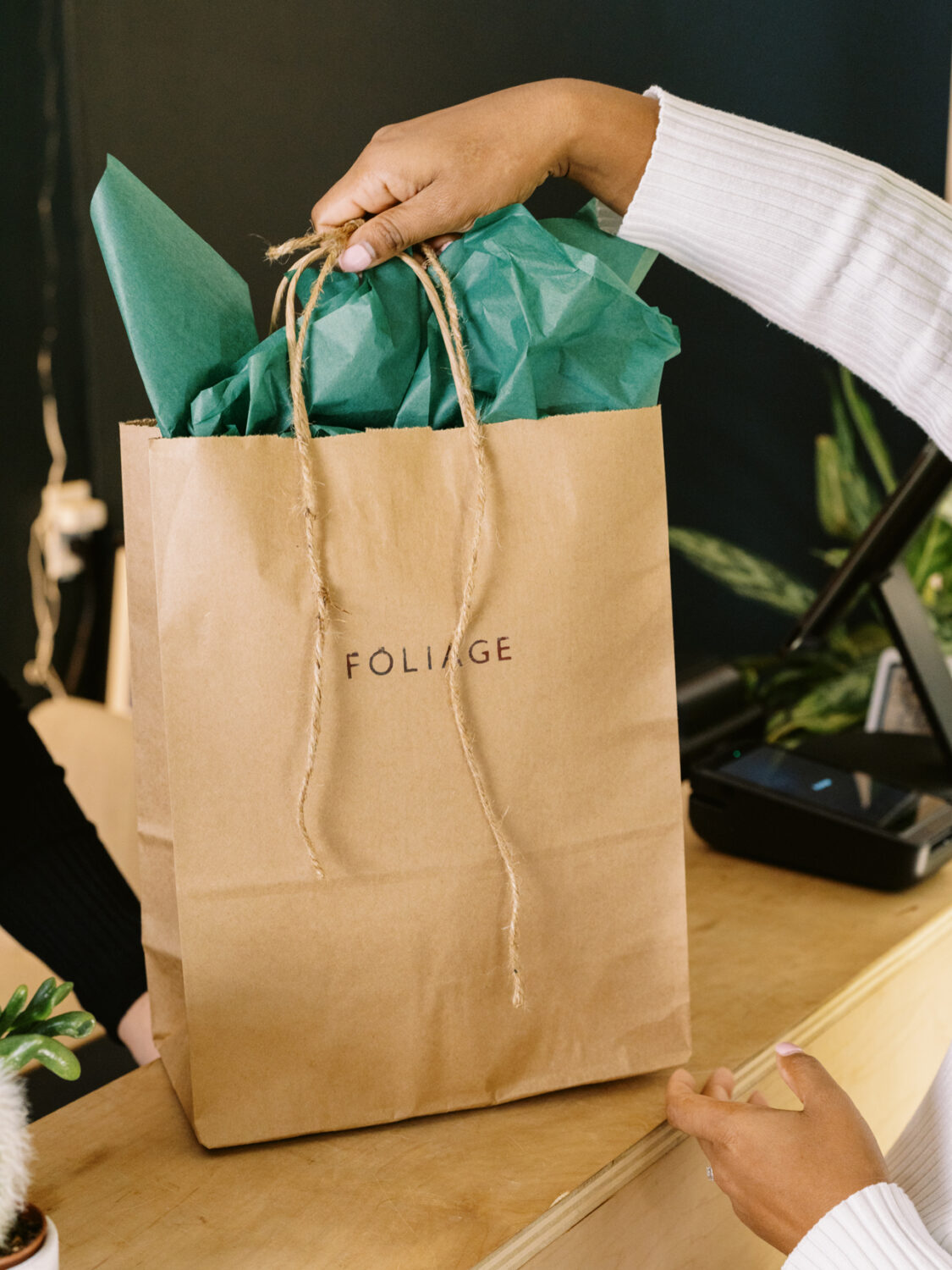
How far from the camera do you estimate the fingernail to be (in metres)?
0.62

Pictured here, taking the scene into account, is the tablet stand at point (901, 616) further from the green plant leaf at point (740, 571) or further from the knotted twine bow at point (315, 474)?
the green plant leaf at point (740, 571)

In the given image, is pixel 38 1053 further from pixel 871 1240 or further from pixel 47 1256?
pixel 871 1240

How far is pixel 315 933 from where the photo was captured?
0.63 metres

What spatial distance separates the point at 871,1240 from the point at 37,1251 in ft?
1.39

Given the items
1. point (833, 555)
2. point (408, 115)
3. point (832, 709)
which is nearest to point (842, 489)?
point (833, 555)

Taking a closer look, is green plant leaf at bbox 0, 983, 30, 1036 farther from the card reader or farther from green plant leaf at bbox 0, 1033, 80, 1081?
the card reader

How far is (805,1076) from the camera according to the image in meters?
0.67

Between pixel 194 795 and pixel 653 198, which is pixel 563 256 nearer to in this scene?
pixel 653 198

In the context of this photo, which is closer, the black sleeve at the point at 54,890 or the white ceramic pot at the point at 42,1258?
the white ceramic pot at the point at 42,1258

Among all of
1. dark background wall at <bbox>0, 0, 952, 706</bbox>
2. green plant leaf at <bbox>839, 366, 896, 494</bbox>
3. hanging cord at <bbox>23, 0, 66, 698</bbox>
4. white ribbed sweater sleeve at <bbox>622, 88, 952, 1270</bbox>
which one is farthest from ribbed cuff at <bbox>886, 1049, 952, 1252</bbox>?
hanging cord at <bbox>23, 0, 66, 698</bbox>

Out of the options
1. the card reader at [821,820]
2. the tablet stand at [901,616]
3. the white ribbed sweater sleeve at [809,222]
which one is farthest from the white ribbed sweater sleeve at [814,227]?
the tablet stand at [901,616]

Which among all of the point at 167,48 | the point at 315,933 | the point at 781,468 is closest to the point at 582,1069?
the point at 315,933

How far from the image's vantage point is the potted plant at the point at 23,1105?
0.47 m

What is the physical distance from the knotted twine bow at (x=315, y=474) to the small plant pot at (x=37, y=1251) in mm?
213
